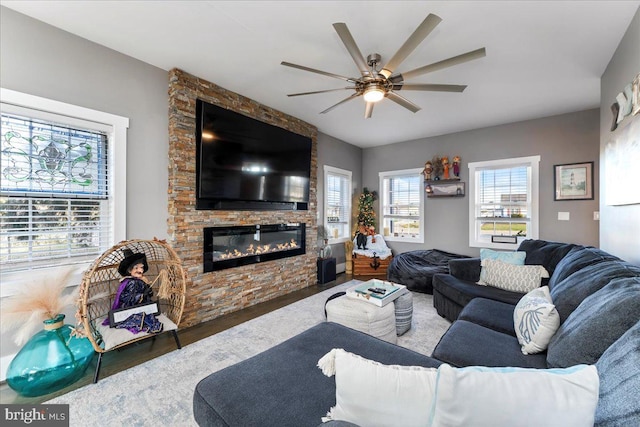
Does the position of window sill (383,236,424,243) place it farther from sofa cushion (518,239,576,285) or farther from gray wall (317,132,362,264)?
sofa cushion (518,239,576,285)

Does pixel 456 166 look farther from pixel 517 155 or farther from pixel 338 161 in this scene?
pixel 338 161

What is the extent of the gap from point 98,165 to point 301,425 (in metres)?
2.88

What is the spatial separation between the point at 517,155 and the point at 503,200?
2.54 ft

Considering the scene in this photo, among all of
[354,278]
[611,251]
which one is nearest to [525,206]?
[611,251]

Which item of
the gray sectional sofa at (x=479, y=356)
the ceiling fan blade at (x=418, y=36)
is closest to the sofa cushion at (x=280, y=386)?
the gray sectional sofa at (x=479, y=356)

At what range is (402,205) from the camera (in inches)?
230

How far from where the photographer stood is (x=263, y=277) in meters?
3.94

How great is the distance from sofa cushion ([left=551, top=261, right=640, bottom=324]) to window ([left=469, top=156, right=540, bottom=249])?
3.12 metres

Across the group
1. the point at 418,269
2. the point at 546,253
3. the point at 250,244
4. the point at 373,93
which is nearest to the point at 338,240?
the point at 418,269

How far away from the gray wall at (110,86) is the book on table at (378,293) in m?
2.21

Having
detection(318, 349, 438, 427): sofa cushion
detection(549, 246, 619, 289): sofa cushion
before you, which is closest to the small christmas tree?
detection(549, 246, 619, 289): sofa cushion

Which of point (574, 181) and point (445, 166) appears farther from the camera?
point (445, 166)

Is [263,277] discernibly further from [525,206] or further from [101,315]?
[525,206]

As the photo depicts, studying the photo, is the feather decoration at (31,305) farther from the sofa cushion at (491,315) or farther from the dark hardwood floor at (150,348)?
the sofa cushion at (491,315)
